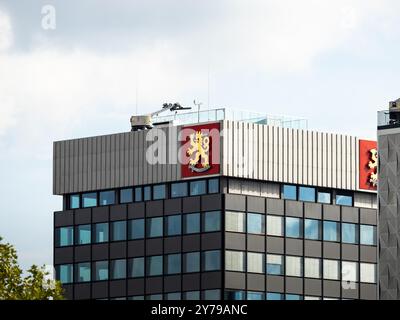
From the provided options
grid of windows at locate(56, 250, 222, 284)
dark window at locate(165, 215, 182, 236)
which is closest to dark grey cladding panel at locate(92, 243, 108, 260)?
grid of windows at locate(56, 250, 222, 284)

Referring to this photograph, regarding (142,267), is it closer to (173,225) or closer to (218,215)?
(173,225)

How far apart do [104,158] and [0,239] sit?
56.1m

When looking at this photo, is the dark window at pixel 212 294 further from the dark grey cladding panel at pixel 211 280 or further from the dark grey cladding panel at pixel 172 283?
the dark grey cladding panel at pixel 172 283

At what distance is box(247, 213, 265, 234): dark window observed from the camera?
422ft

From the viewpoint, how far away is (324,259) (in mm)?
133500

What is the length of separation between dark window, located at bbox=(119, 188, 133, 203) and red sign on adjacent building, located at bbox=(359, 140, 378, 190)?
71.8 feet

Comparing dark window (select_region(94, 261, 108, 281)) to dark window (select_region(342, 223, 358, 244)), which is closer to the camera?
dark window (select_region(94, 261, 108, 281))

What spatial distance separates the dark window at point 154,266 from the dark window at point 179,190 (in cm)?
594

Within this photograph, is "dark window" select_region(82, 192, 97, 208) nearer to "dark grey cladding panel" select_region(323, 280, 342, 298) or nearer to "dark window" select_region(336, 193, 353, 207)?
"dark window" select_region(336, 193, 353, 207)

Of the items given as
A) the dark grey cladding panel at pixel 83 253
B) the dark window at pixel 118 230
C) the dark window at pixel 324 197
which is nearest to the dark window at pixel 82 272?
the dark grey cladding panel at pixel 83 253

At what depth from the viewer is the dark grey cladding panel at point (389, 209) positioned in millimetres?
124625
